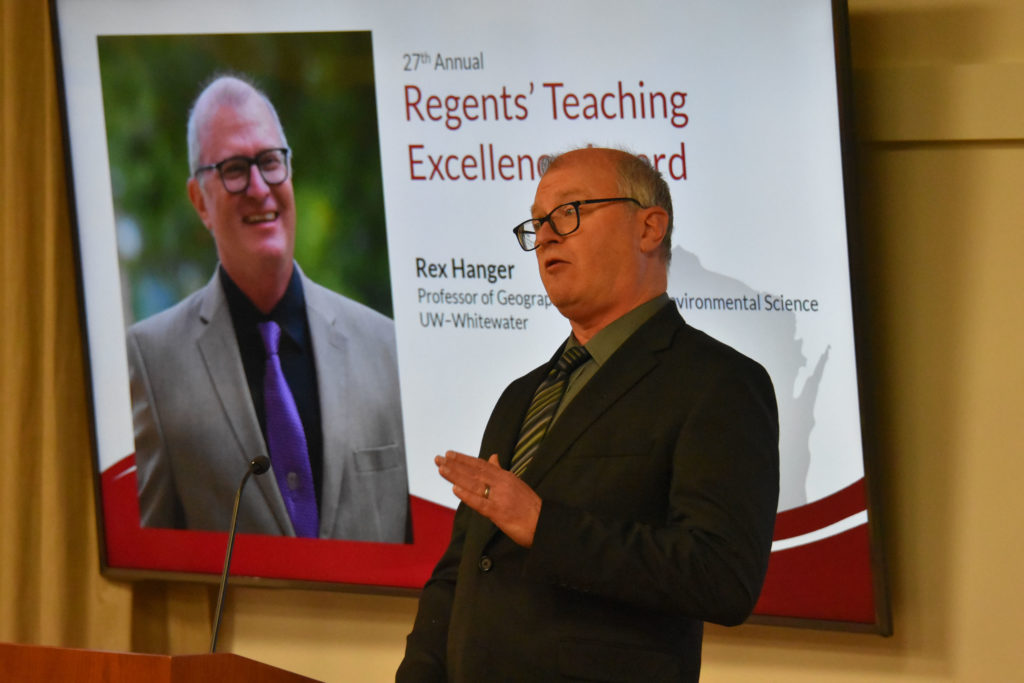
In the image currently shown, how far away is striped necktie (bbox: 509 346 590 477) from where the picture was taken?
6.27ft

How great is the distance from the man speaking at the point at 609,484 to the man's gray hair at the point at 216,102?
1.72 meters

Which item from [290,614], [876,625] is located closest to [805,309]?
[876,625]

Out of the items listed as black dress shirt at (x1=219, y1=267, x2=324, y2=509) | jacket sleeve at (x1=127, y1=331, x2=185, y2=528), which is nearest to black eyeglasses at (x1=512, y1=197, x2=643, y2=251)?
black dress shirt at (x1=219, y1=267, x2=324, y2=509)

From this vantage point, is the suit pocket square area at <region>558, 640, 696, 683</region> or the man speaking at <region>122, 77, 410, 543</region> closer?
the suit pocket square area at <region>558, 640, 696, 683</region>

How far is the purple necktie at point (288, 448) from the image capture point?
344cm

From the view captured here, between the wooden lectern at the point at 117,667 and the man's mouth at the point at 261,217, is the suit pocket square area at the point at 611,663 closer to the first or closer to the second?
the wooden lectern at the point at 117,667

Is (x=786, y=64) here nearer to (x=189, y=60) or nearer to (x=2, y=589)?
(x=189, y=60)

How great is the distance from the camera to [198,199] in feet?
11.5

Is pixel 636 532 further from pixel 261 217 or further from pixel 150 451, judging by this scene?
pixel 150 451

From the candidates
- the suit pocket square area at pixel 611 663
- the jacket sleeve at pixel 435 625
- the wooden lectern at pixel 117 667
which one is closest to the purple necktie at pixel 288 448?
the jacket sleeve at pixel 435 625

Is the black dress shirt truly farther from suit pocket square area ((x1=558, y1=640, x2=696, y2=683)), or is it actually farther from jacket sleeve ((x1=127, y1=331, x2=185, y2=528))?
suit pocket square area ((x1=558, y1=640, x2=696, y2=683))

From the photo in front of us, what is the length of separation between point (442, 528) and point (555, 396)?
1.48 meters

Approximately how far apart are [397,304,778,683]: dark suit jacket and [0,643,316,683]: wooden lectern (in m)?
0.31

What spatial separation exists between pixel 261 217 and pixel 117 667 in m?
1.90
